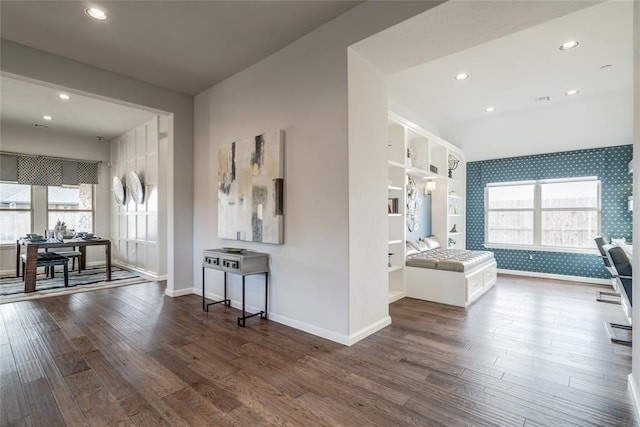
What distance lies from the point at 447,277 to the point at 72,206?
8.07m

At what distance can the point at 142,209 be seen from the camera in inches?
239

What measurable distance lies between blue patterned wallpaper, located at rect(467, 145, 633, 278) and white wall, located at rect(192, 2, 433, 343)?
4.62 metres

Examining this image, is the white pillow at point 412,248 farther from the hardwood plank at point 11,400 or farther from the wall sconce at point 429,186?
the hardwood plank at point 11,400

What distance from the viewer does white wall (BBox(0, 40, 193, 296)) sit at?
11.6ft

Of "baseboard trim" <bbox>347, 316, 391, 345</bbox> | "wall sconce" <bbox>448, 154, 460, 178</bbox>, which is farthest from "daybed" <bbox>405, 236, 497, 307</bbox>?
"wall sconce" <bbox>448, 154, 460, 178</bbox>

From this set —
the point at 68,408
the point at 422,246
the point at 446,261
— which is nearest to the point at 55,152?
the point at 68,408

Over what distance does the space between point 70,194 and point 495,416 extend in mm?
8647

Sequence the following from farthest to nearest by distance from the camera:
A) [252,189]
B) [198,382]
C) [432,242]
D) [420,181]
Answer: [420,181], [432,242], [252,189], [198,382]

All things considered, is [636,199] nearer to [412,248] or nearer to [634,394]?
[634,394]

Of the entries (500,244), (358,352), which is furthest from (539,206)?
(358,352)

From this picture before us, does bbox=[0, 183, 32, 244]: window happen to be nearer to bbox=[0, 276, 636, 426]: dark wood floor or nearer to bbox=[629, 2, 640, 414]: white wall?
bbox=[0, 276, 636, 426]: dark wood floor

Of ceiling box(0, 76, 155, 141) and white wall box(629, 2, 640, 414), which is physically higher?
ceiling box(0, 76, 155, 141)

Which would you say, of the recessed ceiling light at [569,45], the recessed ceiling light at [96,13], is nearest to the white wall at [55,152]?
the recessed ceiling light at [96,13]

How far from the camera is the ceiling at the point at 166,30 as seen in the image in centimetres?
263
